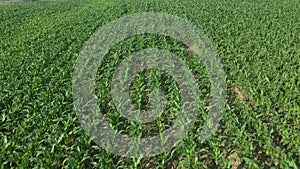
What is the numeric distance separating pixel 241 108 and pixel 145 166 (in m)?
3.01

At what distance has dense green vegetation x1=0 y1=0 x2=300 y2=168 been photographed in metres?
5.64

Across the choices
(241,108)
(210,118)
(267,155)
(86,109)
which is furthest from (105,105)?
(267,155)

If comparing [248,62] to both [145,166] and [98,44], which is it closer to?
[145,166]

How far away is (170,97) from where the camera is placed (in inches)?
327

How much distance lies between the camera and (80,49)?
1338cm

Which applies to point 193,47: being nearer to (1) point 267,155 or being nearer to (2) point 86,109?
(2) point 86,109

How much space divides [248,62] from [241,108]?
143 inches

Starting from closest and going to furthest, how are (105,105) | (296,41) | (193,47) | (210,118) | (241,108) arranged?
(210,118), (241,108), (105,105), (296,41), (193,47)

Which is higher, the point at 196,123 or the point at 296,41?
the point at 296,41

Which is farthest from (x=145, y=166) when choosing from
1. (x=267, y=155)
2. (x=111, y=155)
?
(x=267, y=155)

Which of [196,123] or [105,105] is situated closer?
[196,123]

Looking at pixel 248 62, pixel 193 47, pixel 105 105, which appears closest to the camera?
pixel 105 105

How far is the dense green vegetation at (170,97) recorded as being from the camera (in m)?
5.64

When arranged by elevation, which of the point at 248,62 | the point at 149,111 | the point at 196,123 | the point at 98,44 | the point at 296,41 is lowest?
the point at 196,123
